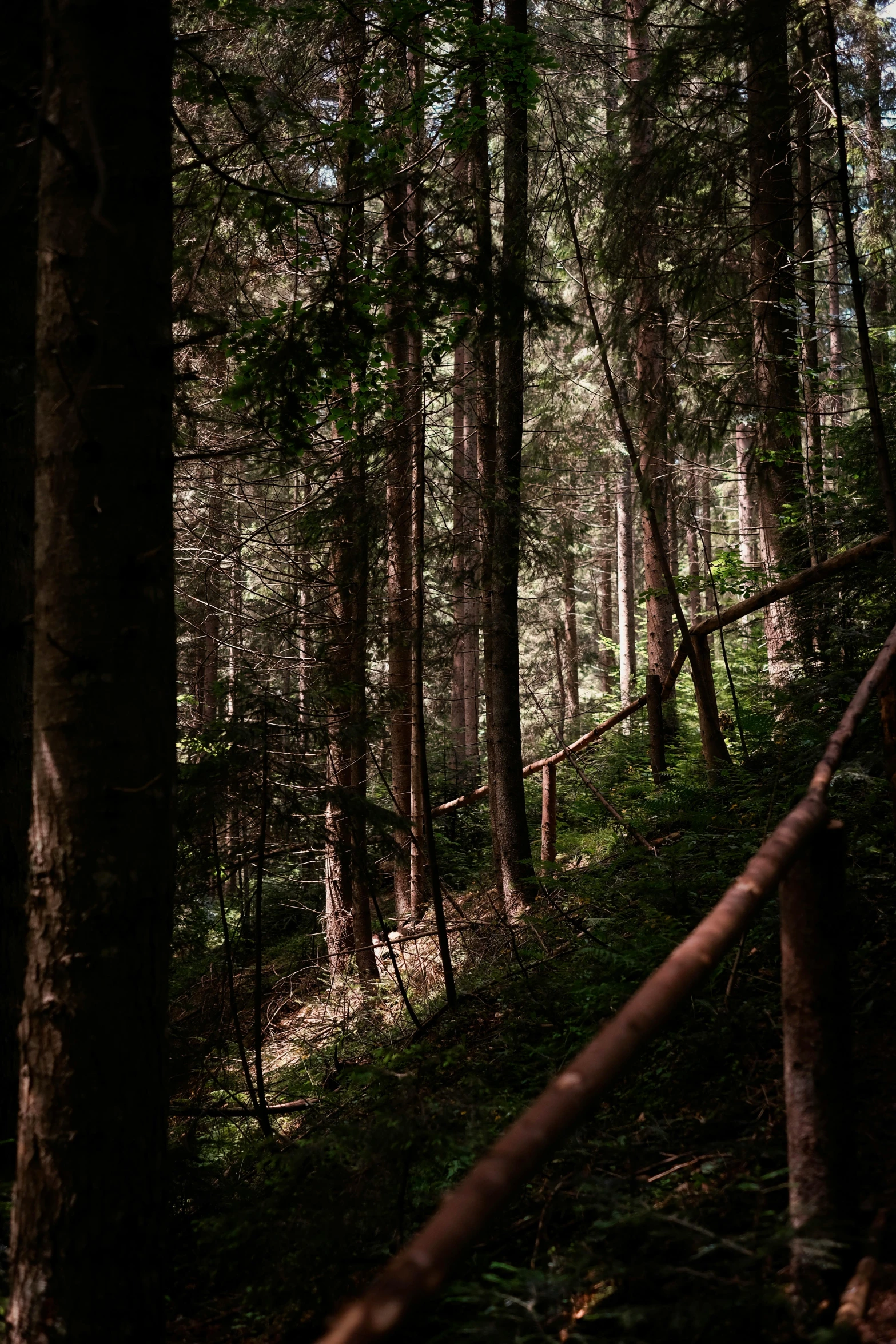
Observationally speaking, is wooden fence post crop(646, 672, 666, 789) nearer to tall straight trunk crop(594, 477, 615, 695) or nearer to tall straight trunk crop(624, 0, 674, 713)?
tall straight trunk crop(624, 0, 674, 713)

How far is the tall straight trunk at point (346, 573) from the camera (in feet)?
19.1

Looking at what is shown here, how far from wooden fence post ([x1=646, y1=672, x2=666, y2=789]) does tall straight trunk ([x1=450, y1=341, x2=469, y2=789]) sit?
2.20 meters

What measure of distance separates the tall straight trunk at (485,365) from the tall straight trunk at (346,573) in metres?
0.94

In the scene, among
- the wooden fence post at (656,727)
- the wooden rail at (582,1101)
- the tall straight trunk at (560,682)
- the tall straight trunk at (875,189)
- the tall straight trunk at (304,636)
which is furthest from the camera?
the tall straight trunk at (875,189)

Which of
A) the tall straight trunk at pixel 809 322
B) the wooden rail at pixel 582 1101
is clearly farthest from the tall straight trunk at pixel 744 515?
the wooden rail at pixel 582 1101

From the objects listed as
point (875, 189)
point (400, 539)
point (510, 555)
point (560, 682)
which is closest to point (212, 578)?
point (400, 539)

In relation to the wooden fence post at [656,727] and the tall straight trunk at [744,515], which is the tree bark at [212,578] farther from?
the tall straight trunk at [744,515]

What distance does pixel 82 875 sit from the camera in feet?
9.21

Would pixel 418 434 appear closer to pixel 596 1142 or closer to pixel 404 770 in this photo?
pixel 404 770

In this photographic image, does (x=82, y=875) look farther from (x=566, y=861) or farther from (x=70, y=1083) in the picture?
(x=566, y=861)

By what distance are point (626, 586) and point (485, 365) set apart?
10724 millimetres

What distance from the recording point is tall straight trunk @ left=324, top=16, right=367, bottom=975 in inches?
229

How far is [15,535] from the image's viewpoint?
444 cm

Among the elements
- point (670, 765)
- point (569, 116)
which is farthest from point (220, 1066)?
point (569, 116)
